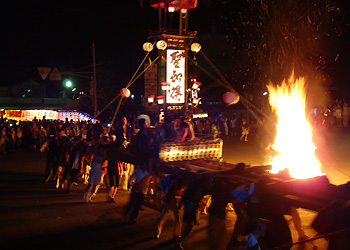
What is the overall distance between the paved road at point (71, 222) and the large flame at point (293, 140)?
3.65 ft

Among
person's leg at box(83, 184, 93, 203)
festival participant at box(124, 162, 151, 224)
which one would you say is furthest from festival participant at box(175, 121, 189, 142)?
person's leg at box(83, 184, 93, 203)

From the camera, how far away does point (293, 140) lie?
8125mm

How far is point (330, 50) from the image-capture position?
66.2ft

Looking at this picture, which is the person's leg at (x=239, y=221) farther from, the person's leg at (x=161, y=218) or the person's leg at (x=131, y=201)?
the person's leg at (x=131, y=201)

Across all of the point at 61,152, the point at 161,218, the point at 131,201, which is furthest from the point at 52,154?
the point at 161,218

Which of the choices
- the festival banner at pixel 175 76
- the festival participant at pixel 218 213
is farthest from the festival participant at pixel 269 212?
the festival banner at pixel 175 76

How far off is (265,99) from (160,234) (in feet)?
68.5

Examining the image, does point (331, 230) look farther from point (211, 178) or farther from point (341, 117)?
point (341, 117)

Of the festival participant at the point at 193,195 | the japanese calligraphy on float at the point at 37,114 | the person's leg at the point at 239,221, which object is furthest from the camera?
the japanese calligraphy on float at the point at 37,114

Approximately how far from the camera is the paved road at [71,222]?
6004 mm

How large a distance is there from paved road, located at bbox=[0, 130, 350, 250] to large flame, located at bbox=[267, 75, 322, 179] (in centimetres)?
111

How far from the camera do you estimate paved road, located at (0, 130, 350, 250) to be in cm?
600

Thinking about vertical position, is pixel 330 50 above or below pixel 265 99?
above

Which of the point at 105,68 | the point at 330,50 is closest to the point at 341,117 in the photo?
the point at 330,50
